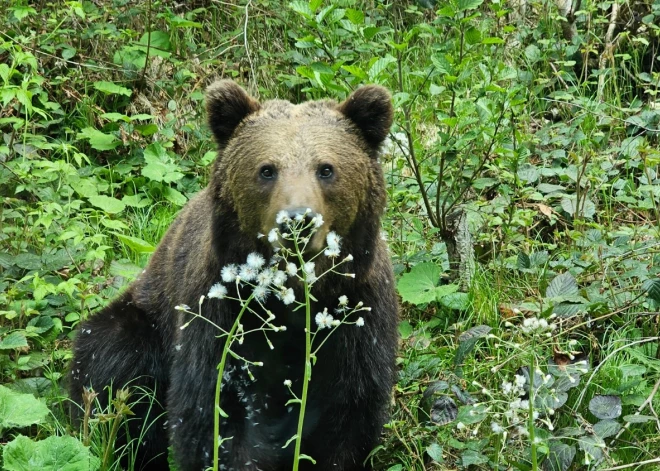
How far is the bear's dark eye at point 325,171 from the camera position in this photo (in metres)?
4.62

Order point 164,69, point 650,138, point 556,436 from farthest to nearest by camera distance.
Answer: point 164,69 → point 650,138 → point 556,436

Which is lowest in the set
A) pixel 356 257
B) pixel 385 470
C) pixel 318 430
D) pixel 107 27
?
pixel 385 470

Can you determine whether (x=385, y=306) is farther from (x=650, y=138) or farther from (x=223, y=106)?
(x=650, y=138)

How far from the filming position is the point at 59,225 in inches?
278

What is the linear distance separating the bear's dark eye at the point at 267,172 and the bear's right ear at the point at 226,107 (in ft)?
1.59

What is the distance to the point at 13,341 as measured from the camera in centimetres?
569

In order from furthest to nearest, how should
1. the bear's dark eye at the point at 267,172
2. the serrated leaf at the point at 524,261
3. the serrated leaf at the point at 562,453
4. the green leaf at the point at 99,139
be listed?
the green leaf at the point at 99,139 < the serrated leaf at the point at 524,261 < the bear's dark eye at the point at 267,172 < the serrated leaf at the point at 562,453

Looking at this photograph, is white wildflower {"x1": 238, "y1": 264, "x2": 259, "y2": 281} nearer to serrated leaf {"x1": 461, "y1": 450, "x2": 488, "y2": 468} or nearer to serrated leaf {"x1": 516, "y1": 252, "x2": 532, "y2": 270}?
serrated leaf {"x1": 461, "y1": 450, "x2": 488, "y2": 468}

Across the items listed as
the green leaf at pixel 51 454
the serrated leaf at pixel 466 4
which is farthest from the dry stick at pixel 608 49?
the green leaf at pixel 51 454

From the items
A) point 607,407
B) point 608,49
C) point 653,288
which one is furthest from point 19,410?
point 608,49

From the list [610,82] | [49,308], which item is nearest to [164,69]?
[49,308]

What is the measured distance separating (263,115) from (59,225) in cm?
274

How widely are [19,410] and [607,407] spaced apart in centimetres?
299

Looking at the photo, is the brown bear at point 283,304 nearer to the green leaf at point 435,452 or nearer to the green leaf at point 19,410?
the green leaf at point 435,452
